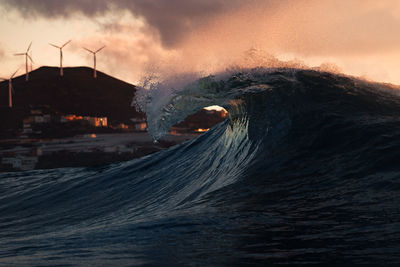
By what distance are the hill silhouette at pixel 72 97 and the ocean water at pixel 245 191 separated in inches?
4007

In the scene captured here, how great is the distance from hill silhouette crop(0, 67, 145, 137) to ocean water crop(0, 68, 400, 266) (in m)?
102

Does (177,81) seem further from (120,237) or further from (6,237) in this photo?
(120,237)

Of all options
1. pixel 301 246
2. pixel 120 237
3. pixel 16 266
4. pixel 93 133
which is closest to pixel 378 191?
pixel 301 246

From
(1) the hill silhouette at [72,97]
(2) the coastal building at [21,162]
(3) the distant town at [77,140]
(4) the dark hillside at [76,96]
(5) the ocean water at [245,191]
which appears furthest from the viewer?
(4) the dark hillside at [76,96]

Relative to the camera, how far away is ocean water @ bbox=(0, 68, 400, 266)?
4.38 m

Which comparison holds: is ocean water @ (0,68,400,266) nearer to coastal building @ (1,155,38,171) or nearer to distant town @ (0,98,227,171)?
coastal building @ (1,155,38,171)

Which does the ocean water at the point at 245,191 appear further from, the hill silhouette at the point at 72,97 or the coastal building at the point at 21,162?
the hill silhouette at the point at 72,97

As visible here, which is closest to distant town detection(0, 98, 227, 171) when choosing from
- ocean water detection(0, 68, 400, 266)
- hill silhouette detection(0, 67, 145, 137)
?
hill silhouette detection(0, 67, 145, 137)

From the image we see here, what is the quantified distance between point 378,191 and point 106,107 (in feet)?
402

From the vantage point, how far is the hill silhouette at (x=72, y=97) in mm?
116750

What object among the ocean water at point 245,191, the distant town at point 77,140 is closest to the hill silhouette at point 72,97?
the distant town at point 77,140

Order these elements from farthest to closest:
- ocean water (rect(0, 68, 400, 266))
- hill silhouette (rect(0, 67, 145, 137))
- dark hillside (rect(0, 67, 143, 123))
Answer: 1. dark hillside (rect(0, 67, 143, 123))
2. hill silhouette (rect(0, 67, 145, 137))
3. ocean water (rect(0, 68, 400, 266))

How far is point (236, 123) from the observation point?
12109 millimetres

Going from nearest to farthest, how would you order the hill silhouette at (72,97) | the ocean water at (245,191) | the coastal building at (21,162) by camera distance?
the ocean water at (245,191) → the coastal building at (21,162) → the hill silhouette at (72,97)
